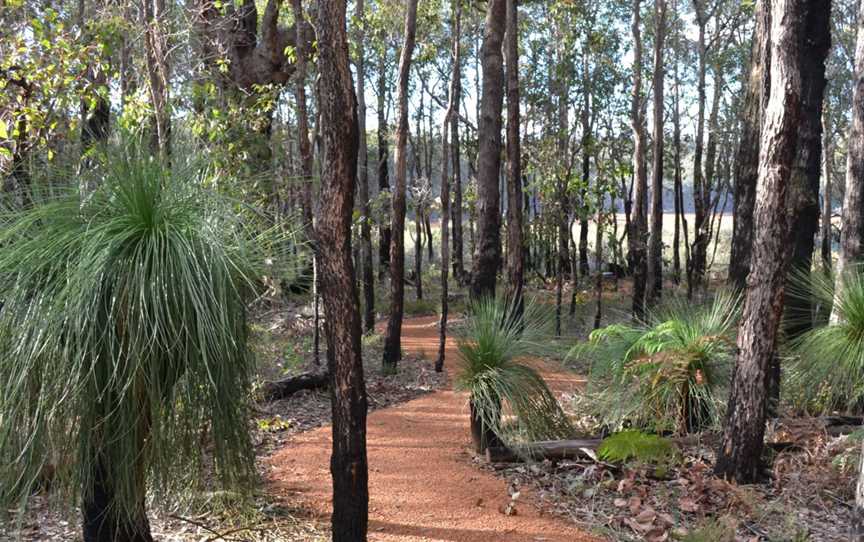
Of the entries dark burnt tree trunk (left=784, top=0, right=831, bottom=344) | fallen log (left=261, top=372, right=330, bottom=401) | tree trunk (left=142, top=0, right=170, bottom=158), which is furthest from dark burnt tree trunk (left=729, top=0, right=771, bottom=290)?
tree trunk (left=142, top=0, right=170, bottom=158)

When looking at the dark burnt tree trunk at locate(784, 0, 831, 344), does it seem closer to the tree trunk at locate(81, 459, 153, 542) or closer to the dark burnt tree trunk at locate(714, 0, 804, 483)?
the dark burnt tree trunk at locate(714, 0, 804, 483)

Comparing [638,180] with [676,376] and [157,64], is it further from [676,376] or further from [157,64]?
[157,64]

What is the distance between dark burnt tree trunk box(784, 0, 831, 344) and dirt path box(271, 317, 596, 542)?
151 inches

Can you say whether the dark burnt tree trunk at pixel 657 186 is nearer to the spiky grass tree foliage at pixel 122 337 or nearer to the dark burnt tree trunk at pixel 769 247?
the dark burnt tree trunk at pixel 769 247

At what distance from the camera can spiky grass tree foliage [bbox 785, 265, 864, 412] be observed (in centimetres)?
587

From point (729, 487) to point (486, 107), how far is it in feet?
23.9

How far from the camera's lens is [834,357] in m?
5.89

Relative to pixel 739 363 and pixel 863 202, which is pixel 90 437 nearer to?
pixel 739 363

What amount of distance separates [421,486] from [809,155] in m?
5.72

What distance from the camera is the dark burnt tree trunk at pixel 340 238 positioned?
3646 mm

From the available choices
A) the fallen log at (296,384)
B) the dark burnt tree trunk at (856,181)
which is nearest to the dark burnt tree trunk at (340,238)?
the fallen log at (296,384)

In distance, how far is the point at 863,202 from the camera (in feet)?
26.9

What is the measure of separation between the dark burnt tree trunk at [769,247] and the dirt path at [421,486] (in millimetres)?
1435

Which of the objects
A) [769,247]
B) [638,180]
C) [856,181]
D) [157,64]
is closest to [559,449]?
[769,247]
